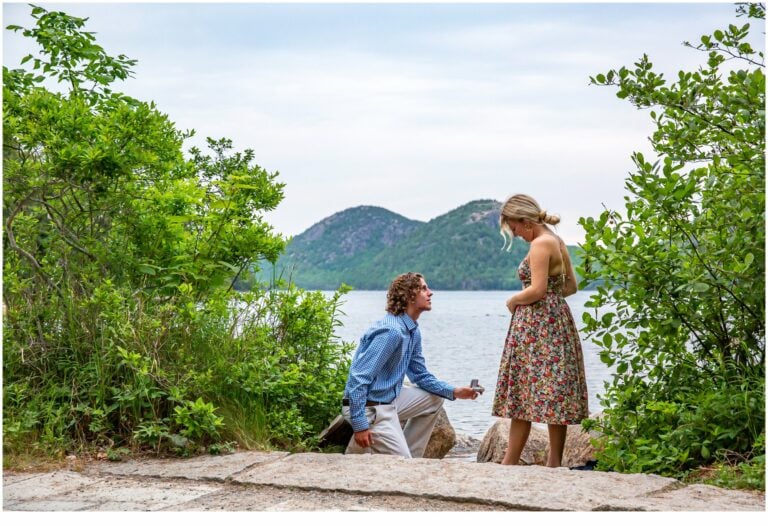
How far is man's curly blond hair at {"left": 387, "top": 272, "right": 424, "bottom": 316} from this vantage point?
614cm

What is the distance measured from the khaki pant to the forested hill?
45663 mm

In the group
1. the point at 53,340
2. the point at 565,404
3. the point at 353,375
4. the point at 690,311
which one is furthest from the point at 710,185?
the point at 53,340

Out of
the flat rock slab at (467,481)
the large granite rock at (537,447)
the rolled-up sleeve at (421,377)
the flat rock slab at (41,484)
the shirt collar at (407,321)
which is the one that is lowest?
the large granite rock at (537,447)

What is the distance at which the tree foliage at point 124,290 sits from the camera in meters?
5.58

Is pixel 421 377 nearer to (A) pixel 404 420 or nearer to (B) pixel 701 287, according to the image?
(A) pixel 404 420

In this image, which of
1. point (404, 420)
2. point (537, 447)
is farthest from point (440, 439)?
point (404, 420)

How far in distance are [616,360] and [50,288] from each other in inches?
150

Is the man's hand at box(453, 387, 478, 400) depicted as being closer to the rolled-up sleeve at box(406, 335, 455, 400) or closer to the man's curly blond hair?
the rolled-up sleeve at box(406, 335, 455, 400)

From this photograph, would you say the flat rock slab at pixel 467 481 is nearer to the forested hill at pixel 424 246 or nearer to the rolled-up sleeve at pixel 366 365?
the rolled-up sleeve at pixel 366 365

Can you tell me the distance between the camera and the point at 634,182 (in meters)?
5.02

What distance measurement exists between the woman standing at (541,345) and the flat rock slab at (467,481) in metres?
1.07

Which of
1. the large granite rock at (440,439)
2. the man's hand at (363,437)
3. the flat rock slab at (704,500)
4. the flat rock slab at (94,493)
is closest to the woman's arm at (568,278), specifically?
the man's hand at (363,437)

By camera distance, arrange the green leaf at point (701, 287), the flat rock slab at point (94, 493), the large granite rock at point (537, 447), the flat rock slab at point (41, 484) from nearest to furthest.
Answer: the flat rock slab at point (94, 493)
the flat rock slab at point (41, 484)
the green leaf at point (701, 287)
the large granite rock at point (537, 447)

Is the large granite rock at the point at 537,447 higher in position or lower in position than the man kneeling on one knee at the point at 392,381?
lower
